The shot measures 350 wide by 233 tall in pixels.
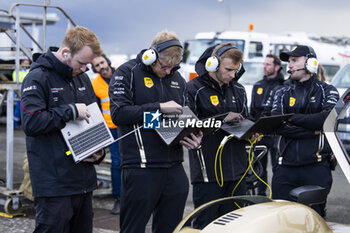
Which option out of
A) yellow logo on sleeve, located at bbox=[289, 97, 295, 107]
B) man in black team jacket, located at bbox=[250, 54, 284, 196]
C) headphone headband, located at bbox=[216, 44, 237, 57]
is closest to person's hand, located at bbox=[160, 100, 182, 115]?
headphone headband, located at bbox=[216, 44, 237, 57]

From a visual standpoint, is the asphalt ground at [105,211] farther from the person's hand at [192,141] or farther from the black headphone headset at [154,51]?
the black headphone headset at [154,51]

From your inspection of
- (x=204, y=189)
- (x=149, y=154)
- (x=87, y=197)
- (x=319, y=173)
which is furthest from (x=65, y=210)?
(x=319, y=173)

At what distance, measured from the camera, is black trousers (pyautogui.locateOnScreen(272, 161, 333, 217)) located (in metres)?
5.05

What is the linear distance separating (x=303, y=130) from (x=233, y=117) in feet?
3.11

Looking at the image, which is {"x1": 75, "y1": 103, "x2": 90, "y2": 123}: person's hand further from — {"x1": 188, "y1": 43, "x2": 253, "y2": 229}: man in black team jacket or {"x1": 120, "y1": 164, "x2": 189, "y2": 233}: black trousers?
{"x1": 188, "y1": 43, "x2": 253, "y2": 229}: man in black team jacket

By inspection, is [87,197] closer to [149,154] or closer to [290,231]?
[149,154]

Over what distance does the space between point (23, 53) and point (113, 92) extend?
3.39 meters

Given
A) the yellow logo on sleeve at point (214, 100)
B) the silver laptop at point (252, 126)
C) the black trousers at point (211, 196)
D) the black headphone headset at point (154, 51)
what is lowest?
the black trousers at point (211, 196)

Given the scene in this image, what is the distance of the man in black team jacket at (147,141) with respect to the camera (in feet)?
13.0

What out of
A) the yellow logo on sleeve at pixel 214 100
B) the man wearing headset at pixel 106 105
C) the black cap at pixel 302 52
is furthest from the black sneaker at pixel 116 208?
the black cap at pixel 302 52

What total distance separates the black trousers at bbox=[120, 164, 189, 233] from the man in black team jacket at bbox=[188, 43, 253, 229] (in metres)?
0.37

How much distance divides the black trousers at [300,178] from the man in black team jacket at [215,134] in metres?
0.68

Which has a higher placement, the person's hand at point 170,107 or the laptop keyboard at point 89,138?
the person's hand at point 170,107

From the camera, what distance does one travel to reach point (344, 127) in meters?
3.25
